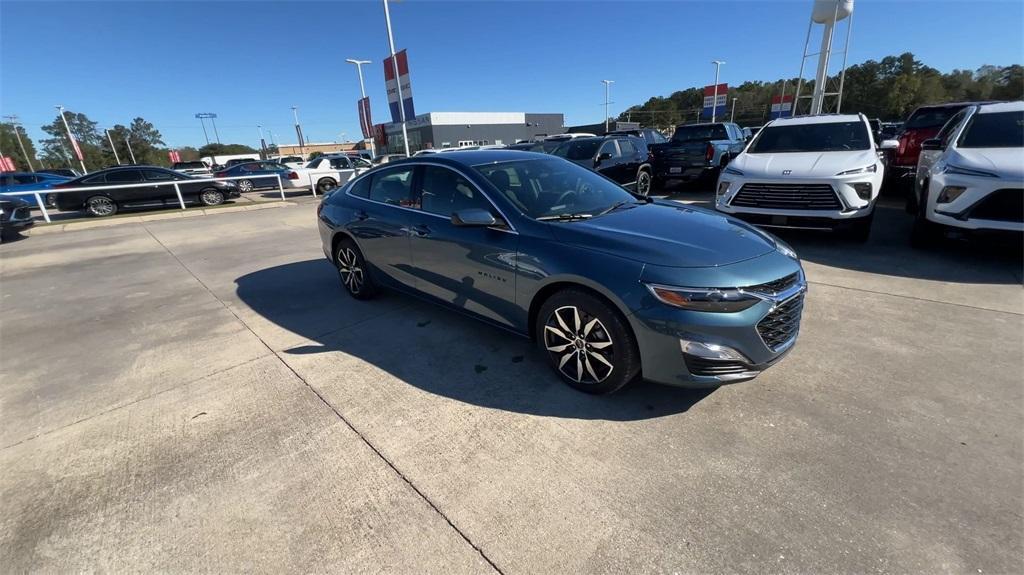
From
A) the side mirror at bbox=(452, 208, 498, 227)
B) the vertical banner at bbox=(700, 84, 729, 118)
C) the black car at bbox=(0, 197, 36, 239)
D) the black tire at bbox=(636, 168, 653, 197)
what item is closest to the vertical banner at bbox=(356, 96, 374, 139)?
the black car at bbox=(0, 197, 36, 239)

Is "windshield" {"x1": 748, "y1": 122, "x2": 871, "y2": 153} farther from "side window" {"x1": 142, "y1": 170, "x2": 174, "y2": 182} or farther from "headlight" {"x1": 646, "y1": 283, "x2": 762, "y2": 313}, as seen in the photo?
"side window" {"x1": 142, "y1": 170, "x2": 174, "y2": 182}

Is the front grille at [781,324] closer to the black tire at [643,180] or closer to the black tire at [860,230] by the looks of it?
the black tire at [860,230]

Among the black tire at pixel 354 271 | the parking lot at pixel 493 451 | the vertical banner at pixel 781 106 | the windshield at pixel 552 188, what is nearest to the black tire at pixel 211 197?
the parking lot at pixel 493 451

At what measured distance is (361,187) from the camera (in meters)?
4.67

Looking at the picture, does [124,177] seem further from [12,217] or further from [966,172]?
[966,172]

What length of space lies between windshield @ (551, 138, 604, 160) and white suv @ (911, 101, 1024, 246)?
6.12 metres

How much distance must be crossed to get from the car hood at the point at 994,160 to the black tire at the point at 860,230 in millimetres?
998

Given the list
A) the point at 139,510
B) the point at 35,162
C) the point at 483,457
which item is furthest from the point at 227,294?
the point at 35,162

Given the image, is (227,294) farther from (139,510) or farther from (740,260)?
(740,260)

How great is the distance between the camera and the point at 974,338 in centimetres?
343

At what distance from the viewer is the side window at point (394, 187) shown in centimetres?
399

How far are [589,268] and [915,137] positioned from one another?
1148 cm

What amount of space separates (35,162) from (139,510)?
123m

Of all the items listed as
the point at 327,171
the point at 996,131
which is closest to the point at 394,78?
the point at 327,171
